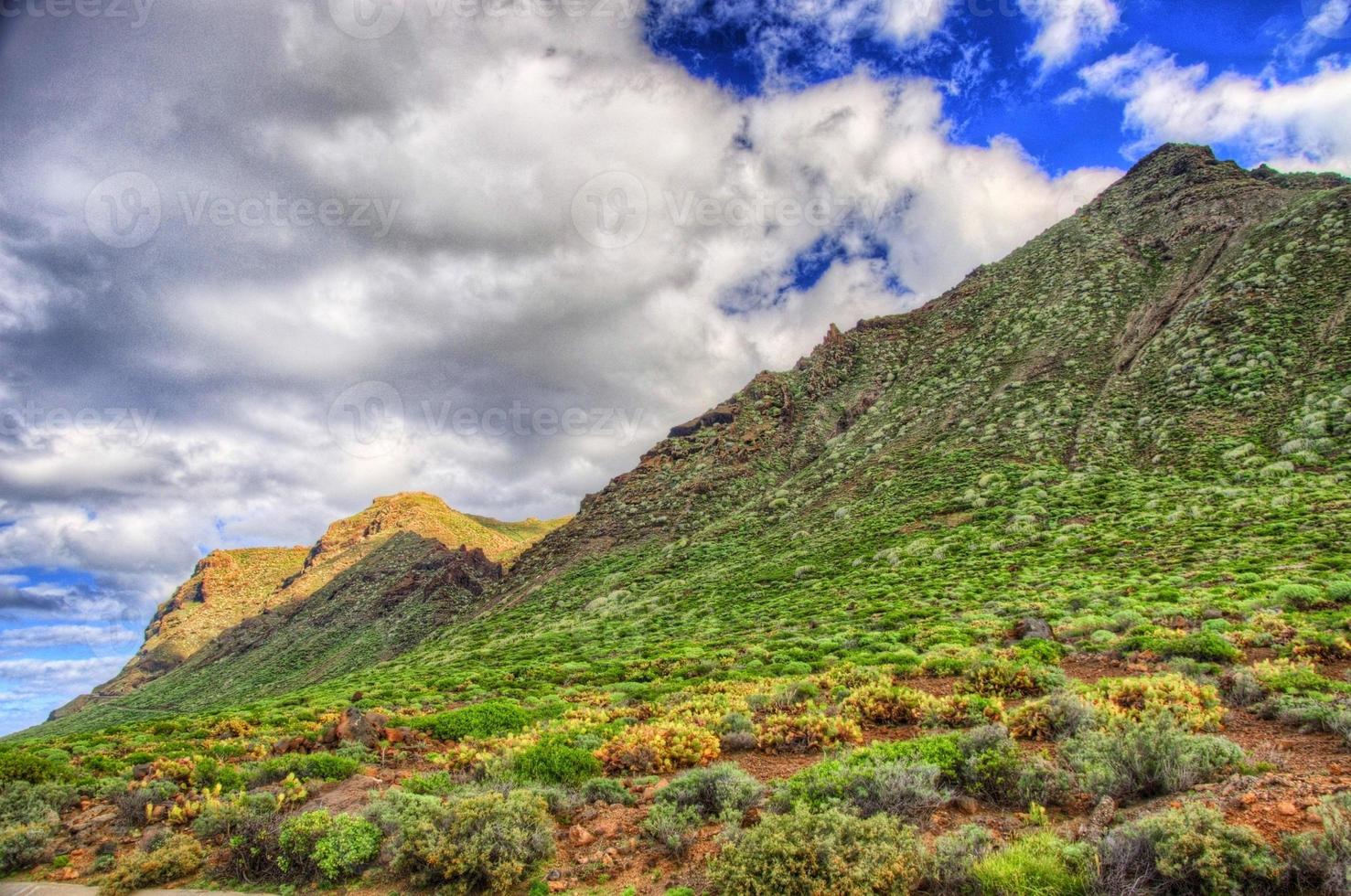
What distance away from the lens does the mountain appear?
3376 inches

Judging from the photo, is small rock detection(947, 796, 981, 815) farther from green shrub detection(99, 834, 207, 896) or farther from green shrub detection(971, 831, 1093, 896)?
green shrub detection(99, 834, 207, 896)

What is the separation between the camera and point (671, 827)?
23.5 feet

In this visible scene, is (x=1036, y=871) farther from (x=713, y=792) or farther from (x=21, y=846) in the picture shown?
(x=21, y=846)

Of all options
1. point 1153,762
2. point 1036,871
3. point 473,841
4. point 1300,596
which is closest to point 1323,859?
point 1036,871

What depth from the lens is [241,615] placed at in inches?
5295

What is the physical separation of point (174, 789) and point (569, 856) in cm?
793

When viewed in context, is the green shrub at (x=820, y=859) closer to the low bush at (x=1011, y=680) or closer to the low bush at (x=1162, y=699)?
the low bush at (x=1162, y=699)

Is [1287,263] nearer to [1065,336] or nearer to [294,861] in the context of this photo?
[1065,336]

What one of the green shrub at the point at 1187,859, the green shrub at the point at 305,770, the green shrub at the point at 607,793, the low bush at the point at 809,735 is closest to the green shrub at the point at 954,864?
the green shrub at the point at 1187,859

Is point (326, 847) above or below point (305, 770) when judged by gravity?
below

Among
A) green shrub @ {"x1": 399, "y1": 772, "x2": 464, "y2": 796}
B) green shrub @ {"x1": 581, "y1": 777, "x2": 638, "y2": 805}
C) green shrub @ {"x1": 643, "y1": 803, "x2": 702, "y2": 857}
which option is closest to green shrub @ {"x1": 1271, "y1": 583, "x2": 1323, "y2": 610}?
green shrub @ {"x1": 643, "y1": 803, "x2": 702, "y2": 857}

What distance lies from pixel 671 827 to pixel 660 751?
336cm

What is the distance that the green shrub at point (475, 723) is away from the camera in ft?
46.0

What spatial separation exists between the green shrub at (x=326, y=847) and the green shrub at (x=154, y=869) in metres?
1.18
